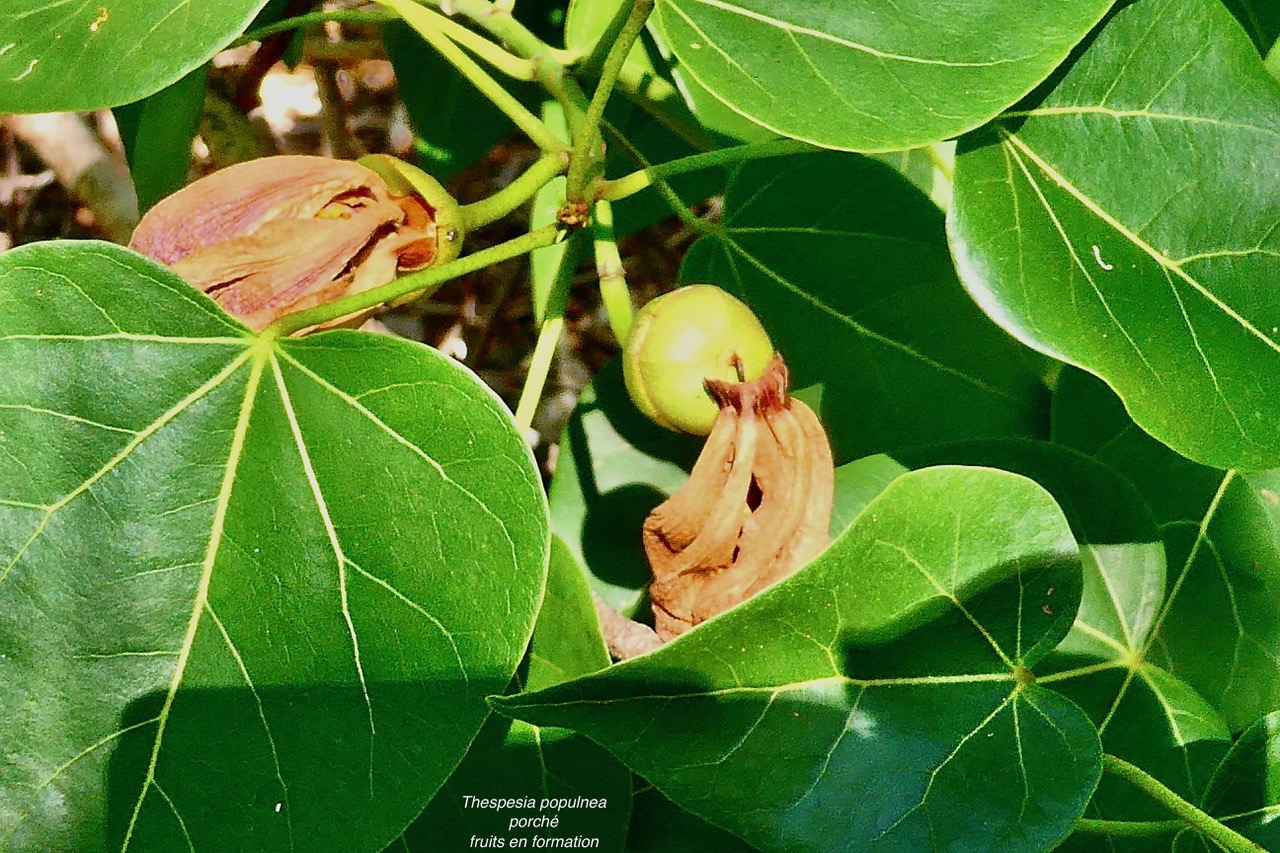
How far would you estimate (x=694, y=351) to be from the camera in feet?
2.12

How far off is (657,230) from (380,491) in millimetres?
1041

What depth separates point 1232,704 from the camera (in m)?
0.81

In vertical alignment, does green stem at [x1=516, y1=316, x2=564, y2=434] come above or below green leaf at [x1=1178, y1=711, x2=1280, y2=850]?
above

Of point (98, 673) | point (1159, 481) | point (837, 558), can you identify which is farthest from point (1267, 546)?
point (98, 673)

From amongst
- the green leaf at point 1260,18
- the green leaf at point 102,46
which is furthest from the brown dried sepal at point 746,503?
the green leaf at point 1260,18

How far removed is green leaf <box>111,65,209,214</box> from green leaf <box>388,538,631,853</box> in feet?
1.55

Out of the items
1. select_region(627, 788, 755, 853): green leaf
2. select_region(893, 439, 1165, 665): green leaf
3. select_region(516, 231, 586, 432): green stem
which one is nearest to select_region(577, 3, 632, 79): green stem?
select_region(516, 231, 586, 432): green stem

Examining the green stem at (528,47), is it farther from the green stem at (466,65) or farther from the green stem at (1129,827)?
the green stem at (1129,827)

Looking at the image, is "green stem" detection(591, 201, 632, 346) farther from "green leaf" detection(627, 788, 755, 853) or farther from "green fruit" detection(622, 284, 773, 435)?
"green leaf" detection(627, 788, 755, 853)

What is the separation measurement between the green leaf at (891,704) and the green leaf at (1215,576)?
254 mm

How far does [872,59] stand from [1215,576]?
484 mm

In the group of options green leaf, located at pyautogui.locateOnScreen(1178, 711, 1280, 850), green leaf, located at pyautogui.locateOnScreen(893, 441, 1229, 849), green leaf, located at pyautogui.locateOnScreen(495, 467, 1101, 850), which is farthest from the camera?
green leaf, located at pyautogui.locateOnScreen(893, 441, 1229, 849)

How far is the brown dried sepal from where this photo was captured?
2.03 feet

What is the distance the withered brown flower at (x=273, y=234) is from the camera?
1.99ft
